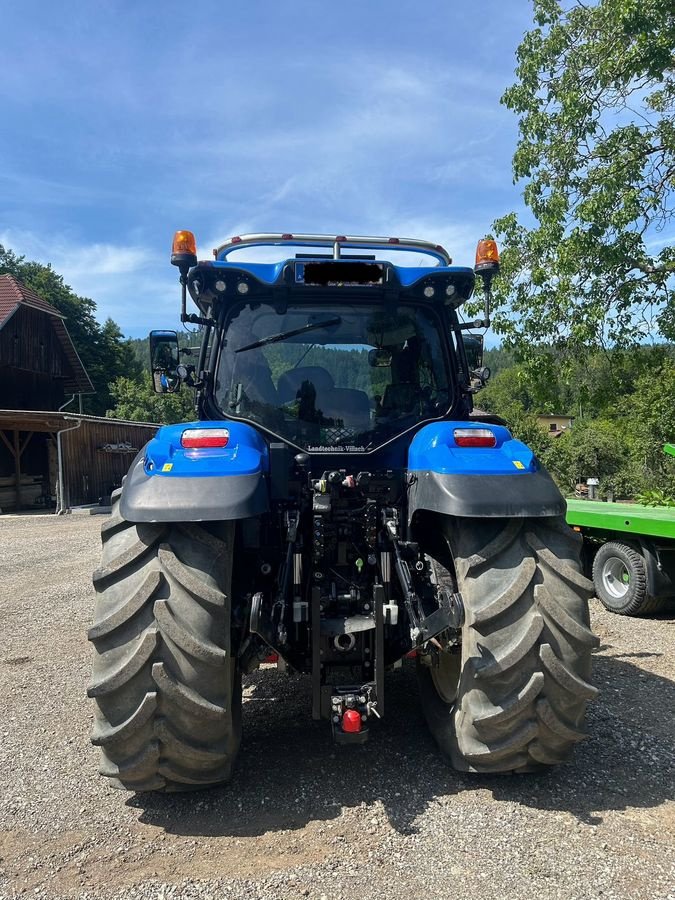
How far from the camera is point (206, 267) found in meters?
3.32

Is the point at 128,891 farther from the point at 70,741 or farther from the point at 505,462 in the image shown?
the point at 505,462

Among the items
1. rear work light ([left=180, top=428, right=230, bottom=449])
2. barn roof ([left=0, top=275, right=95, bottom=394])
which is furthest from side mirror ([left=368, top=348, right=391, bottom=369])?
barn roof ([left=0, top=275, right=95, bottom=394])

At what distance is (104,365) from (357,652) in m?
45.9

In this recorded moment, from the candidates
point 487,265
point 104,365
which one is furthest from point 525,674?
point 104,365

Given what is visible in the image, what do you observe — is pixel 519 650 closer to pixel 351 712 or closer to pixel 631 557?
pixel 351 712

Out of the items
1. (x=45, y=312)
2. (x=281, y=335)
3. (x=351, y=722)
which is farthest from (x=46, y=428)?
(x=351, y=722)

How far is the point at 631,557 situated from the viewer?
6.20 metres

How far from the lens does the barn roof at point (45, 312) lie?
2644 centimetres

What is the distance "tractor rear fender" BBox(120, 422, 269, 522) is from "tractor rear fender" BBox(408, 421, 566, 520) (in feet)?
2.46

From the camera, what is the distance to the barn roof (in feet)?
86.7

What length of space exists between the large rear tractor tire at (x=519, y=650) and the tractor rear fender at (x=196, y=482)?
975 millimetres

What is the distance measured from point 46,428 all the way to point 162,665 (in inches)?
724

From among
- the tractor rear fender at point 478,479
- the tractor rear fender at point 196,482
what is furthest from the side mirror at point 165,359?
the tractor rear fender at point 478,479

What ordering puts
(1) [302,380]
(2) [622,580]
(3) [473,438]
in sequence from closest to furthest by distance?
(3) [473,438]
(1) [302,380]
(2) [622,580]
